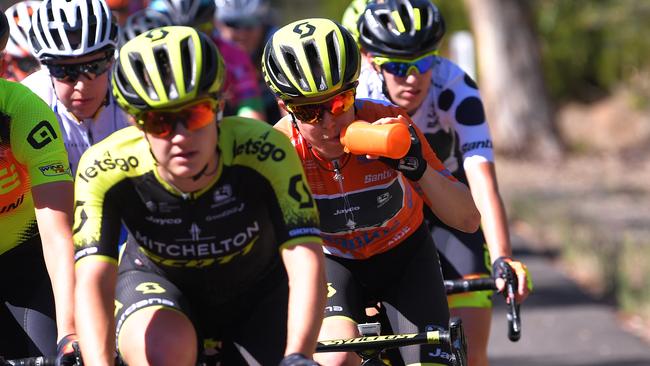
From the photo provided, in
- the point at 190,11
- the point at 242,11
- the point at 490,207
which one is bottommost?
the point at 490,207

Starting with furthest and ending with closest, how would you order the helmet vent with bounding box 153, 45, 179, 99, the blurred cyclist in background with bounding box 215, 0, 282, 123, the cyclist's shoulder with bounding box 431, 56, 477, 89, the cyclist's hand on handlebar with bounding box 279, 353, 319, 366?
the blurred cyclist in background with bounding box 215, 0, 282, 123
the cyclist's shoulder with bounding box 431, 56, 477, 89
the helmet vent with bounding box 153, 45, 179, 99
the cyclist's hand on handlebar with bounding box 279, 353, 319, 366

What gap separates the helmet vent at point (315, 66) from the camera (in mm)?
5301

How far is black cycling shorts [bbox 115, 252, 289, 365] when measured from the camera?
194 inches

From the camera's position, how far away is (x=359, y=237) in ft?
19.4

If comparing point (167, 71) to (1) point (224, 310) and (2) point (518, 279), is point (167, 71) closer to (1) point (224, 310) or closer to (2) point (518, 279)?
(1) point (224, 310)

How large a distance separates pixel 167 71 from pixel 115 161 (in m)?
0.39

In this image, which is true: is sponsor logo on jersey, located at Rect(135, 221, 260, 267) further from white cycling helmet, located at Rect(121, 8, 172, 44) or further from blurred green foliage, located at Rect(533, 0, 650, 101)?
blurred green foliage, located at Rect(533, 0, 650, 101)

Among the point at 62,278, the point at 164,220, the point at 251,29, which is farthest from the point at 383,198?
the point at 251,29

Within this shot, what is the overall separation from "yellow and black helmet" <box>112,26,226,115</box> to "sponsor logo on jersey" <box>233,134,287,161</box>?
8.5 inches

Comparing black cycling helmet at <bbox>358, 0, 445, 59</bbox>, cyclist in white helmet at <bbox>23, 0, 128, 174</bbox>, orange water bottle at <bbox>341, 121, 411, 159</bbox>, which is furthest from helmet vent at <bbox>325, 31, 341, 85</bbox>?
cyclist in white helmet at <bbox>23, 0, 128, 174</bbox>

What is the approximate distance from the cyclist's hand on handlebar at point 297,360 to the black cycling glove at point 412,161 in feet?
3.61

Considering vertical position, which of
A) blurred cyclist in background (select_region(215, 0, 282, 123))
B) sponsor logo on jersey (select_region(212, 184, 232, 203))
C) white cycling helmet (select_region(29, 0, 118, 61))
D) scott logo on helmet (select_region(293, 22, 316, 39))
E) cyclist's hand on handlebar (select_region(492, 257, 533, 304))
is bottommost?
cyclist's hand on handlebar (select_region(492, 257, 533, 304))

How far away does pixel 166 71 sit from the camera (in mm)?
4668

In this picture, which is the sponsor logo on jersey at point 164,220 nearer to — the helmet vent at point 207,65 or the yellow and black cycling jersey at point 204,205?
the yellow and black cycling jersey at point 204,205
